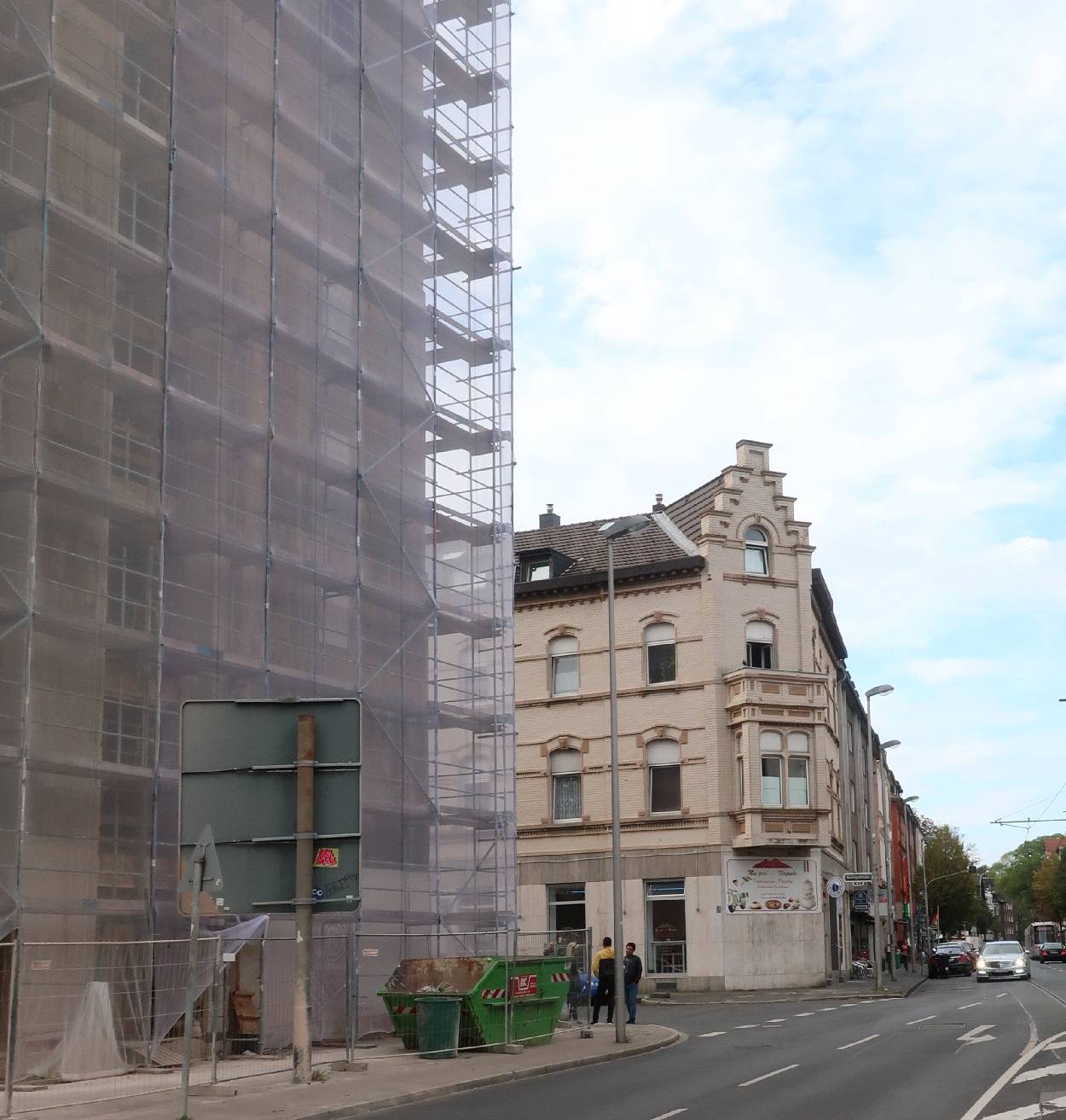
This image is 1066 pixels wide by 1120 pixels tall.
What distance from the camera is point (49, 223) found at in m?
22.7

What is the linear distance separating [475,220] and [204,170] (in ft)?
32.7

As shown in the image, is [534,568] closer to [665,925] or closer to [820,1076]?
[665,925]

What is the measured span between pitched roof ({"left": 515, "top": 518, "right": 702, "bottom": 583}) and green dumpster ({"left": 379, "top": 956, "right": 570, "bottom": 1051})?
24.9 m

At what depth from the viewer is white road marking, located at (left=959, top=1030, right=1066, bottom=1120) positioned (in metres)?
15.0

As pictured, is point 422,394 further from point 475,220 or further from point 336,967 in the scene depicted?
point 336,967

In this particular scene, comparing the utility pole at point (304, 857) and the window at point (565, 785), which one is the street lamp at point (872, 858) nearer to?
the window at point (565, 785)

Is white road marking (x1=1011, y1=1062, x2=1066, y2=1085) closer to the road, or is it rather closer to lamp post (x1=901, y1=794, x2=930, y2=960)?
the road

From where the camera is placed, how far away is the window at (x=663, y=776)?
1881 inches

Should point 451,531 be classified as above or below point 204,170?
below

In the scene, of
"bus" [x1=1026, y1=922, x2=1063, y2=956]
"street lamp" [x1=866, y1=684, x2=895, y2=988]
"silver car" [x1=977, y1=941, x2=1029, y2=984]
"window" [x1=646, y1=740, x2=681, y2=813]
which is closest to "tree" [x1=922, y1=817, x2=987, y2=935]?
"bus" [x1=1026, y1=922, x2=1063, y2=956]

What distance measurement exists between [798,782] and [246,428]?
2630cm

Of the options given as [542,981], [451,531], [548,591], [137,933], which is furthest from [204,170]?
[548,591]

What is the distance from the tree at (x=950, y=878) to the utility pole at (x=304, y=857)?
3694 inches

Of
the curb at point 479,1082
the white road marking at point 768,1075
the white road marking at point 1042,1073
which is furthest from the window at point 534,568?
the white road marking at point 1042,1073
